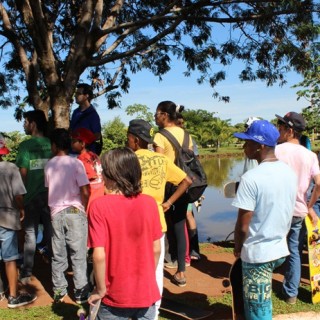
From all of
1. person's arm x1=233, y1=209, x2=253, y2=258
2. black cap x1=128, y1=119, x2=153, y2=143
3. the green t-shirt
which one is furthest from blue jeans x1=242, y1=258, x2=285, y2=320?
the green t-shirt

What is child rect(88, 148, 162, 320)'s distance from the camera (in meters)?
2.36

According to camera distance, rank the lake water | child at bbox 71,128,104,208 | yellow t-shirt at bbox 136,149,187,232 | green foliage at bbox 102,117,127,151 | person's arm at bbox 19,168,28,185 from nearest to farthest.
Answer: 1. yellow t-shirt at bbox 136,149,187,232
2. person's arm at bbox 19,168,28,185
3. child at bbox 71,128,104,208
4. the lake water
5. green foliage at bbox 102,117,127,151

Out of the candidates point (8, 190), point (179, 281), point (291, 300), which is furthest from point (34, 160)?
point (291, 300)

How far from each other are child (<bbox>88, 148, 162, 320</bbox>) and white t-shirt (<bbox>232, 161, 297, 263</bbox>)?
725 millimetres

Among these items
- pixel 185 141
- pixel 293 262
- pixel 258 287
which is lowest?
pixel 293 262

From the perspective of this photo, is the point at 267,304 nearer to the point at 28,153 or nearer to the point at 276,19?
the point at 28,153

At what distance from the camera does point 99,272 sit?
2348 mm

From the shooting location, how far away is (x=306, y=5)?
5402 mm

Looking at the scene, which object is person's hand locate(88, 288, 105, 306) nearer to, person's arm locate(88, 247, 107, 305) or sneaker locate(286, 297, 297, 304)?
person's arm locate(88, 247, 107, 305)

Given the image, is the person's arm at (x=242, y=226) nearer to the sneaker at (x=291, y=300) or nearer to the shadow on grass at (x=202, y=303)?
the shadow on grass at (x=202, y=303)

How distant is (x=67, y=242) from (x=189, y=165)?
139cm

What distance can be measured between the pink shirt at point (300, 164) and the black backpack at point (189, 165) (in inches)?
32.9

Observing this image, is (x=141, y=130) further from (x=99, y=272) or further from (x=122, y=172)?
(x=99, y=272)

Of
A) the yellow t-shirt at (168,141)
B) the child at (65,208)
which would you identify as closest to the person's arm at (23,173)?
the child at (65,208)
